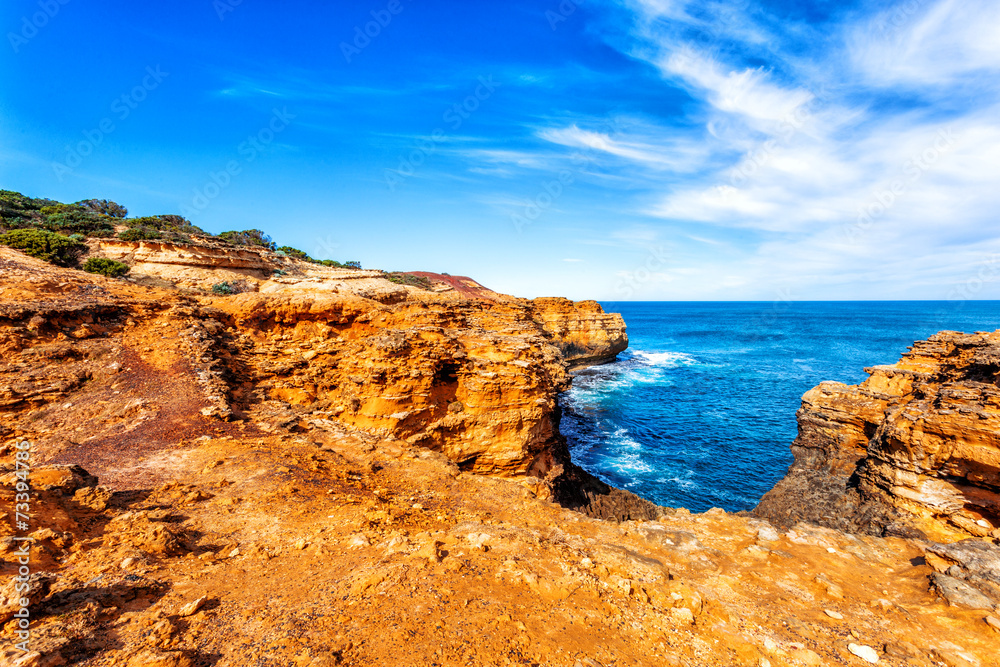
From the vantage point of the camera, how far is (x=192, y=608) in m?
4.10

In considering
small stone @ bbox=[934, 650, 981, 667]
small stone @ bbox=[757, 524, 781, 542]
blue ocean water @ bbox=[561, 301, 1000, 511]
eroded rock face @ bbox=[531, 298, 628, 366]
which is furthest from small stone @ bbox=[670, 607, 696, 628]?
eroded rock face @ bbox=[531, 298, 628, 366]

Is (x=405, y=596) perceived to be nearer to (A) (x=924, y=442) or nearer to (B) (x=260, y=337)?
(B) (x=260, y=337)

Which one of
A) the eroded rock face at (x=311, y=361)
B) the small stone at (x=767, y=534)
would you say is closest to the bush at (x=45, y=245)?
the eroded rock face at (x=311, y=361)

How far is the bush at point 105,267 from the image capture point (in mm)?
16188

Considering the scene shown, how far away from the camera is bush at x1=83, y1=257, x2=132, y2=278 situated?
16.2 metres

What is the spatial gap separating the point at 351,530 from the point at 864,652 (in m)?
6.88

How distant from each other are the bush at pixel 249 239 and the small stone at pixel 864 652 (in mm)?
38488

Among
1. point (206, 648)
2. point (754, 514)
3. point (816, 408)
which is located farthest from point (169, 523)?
point (816, 408)

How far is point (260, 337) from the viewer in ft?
42.8

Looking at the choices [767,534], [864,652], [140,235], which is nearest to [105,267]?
[140,235]

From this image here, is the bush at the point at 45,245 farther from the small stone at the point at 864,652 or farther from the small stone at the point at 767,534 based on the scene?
the small stone at the point at 864,652

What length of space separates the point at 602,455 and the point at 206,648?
71.5 ft

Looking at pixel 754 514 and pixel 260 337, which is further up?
pixel 260 337

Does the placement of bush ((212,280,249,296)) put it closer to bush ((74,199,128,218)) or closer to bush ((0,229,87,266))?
bush ((0,229,87,266))
